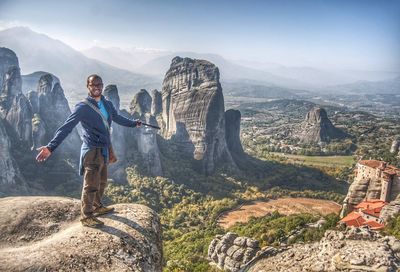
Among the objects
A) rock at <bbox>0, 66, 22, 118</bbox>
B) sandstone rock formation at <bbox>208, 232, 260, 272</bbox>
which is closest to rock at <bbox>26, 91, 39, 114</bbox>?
rock at <bbox>0, 66, 22, 118</bbox>

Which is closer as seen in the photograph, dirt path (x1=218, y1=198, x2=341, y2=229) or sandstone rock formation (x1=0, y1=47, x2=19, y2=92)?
dirt path (x1=218, y1=198, x2=341, y2=229)

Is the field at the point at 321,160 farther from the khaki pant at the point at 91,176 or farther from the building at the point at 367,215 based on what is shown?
the khaki pant at the point at 91,176

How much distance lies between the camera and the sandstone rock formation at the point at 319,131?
10225 cm

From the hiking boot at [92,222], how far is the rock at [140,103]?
57.0m

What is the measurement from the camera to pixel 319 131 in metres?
102

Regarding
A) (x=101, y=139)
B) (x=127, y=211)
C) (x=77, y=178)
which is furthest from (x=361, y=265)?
(x=77, y=178)

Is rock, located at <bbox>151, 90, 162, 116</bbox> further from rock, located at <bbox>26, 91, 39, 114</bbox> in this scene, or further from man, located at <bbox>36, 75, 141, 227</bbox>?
man, located at <bbox>36, 75, 141, 227</bbox>

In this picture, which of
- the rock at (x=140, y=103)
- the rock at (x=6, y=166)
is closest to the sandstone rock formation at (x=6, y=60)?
the rock at (x=140, y=103)

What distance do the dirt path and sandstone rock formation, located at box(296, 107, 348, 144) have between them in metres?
51.7

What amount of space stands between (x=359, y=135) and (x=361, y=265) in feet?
350

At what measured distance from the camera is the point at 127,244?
506 centimetres

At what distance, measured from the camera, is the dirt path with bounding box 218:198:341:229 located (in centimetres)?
4375

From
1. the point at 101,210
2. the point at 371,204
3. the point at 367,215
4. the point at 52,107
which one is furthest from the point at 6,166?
the point at 101,210

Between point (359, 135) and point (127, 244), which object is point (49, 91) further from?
point (359, 135)
